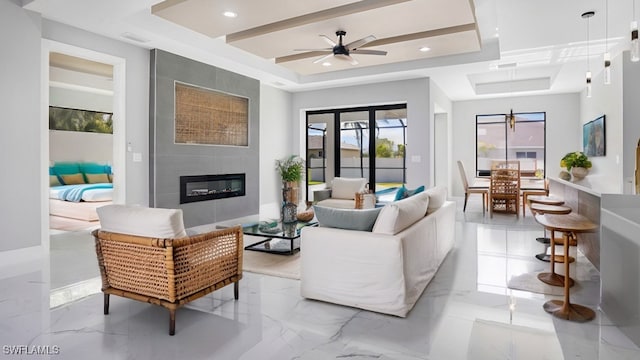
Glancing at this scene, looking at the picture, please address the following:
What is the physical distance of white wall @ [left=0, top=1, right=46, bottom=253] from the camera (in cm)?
391

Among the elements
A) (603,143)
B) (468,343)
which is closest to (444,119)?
(603,143)

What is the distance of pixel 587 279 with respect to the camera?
11.3ft

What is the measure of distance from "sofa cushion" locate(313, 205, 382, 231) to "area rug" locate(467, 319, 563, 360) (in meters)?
0.99

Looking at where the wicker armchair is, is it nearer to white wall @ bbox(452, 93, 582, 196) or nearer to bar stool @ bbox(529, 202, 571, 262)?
bar stool @ bbox(529, 202, 571, 262)

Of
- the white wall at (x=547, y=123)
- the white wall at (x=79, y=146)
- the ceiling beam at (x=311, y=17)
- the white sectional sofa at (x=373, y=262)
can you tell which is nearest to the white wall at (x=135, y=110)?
the ceiling beam at (x=311, y=17)

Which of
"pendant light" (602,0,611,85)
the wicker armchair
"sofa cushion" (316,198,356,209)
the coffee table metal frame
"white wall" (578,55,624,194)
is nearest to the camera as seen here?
the wicker armchair

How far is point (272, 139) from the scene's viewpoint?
26.6 ft

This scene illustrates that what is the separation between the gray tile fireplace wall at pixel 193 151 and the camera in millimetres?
5418

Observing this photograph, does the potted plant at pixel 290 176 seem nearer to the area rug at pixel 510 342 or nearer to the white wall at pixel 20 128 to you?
the white wall at pixel 20 128

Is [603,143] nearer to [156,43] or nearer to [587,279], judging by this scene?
[587,279]

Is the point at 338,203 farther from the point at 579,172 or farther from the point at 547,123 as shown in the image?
the point at 547,123

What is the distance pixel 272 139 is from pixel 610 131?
6.23m

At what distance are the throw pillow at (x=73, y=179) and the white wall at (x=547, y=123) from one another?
9.35 metres

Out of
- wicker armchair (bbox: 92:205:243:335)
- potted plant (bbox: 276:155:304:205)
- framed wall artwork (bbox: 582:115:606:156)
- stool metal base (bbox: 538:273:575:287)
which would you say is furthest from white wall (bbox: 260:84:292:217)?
framed wall artwork (bbox: 582:115:606:156)
